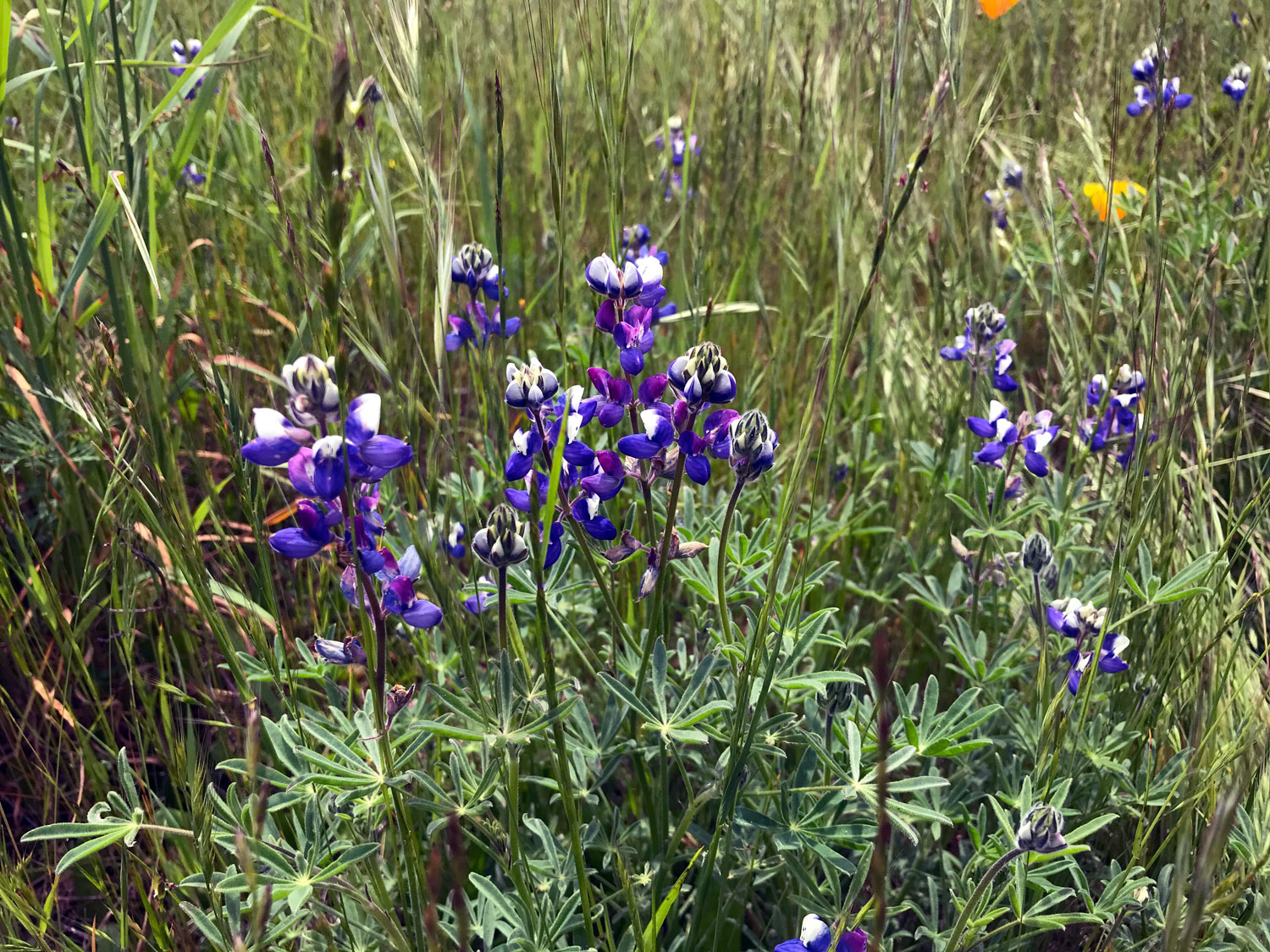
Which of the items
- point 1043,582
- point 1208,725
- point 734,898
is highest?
point 1043,582

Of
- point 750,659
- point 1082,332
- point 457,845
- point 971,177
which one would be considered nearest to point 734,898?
point 750,659

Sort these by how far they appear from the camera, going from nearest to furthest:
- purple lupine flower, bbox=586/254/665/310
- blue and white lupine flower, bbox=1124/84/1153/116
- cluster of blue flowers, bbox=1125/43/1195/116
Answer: purple lupine flower, bbox=586/254/665/310, cluster of blue flowers, bbox=1125/43/1195/116, blue and white lupine flower, bbox=1124/84/1153/116

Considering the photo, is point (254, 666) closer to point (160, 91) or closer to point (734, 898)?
point (734, 898)

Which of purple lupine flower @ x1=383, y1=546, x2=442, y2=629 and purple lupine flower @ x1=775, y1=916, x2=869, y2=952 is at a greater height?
purple lupine flower @ x1=383, y1=546, x2=442, y2=629

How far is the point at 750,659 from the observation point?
1.14 m

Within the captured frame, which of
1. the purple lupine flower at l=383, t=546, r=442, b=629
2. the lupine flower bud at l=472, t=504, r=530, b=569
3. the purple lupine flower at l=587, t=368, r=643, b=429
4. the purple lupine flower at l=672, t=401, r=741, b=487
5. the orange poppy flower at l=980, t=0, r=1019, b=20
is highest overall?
the orange poppy flower at l=980, t=0, r=1019, b=20

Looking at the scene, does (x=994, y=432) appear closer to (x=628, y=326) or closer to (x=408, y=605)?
(x=628, y=326)

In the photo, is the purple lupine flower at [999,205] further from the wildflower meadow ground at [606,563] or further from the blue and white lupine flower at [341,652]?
the blue and white lupine flower at [341,652]

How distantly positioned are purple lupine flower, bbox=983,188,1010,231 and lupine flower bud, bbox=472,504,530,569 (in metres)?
1.98

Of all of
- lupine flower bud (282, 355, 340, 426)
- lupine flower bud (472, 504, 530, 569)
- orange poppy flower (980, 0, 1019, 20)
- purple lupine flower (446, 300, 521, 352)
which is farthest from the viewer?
orange poppy flower (980, 0, 1019, 20)

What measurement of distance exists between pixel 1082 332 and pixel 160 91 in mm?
2944

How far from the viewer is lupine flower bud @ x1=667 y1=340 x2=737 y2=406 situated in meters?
1.25

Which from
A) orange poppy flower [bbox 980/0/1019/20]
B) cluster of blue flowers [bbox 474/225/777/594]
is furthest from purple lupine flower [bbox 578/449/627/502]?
orange poppy flower [bbox 980/0/1019/20]

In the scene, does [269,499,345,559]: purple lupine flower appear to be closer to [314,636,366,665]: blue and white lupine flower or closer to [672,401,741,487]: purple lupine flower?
[314,636,366,665]: blue and white lupine flower
